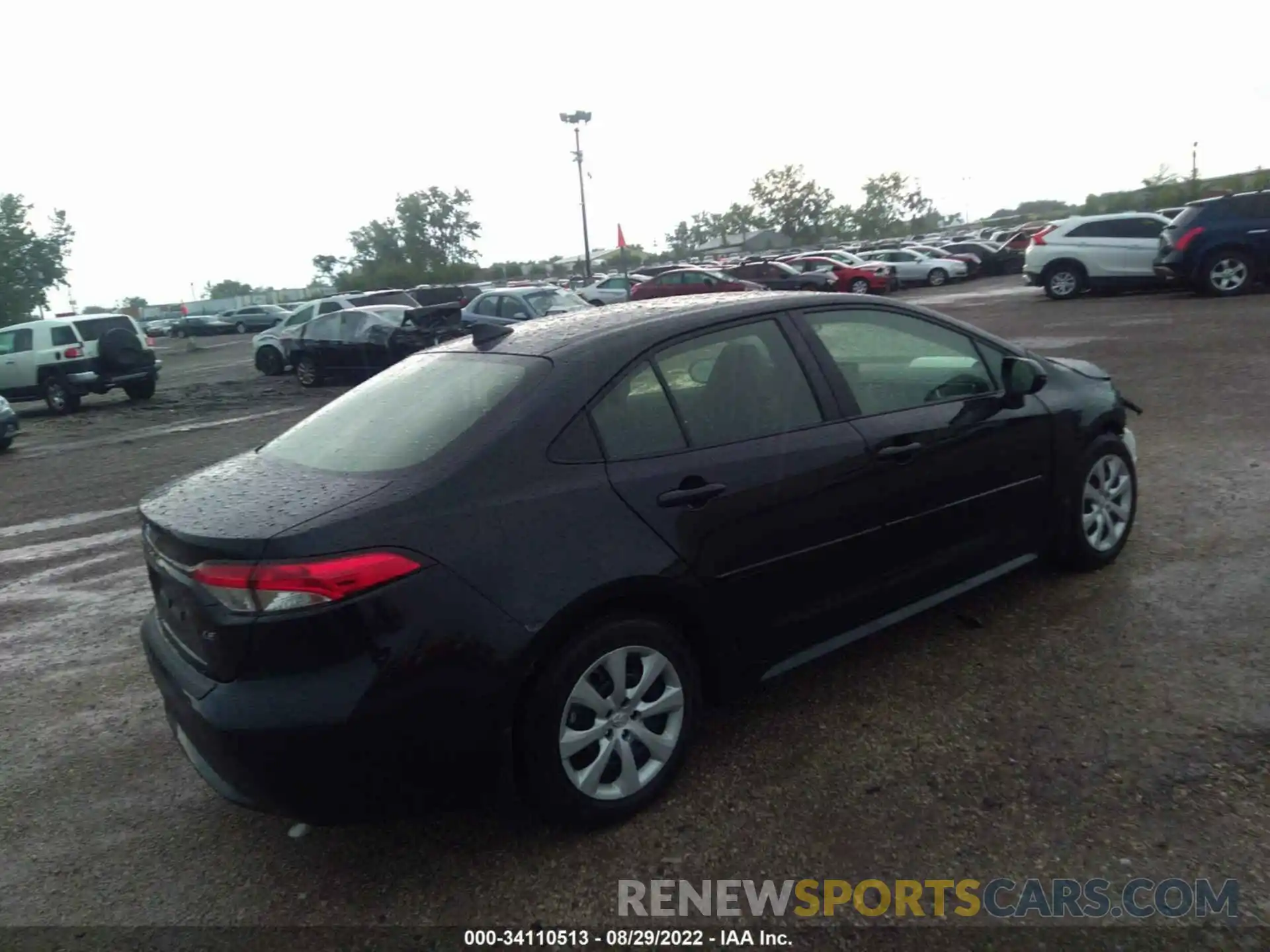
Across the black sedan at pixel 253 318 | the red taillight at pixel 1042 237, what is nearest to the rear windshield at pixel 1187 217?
the red taillight at pixel 1042 237

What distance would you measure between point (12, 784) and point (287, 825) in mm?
1269

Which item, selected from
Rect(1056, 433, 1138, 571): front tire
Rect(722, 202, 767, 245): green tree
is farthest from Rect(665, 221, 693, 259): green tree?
Rect(1056, 433, 1138, 571): front tire

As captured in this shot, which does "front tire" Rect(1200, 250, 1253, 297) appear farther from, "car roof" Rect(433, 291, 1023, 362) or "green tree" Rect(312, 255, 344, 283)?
"green tree" Rect(312, 255, 344, 283)

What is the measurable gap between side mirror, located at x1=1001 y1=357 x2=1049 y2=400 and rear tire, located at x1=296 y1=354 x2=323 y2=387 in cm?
1660

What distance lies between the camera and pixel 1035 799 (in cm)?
305

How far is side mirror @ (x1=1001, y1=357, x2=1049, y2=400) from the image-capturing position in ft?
13.7

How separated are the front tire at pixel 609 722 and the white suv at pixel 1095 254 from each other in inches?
733

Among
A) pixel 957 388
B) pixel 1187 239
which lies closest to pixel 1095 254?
pixel 1187 239

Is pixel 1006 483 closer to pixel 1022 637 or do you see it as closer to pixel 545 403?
pixel 1022 637

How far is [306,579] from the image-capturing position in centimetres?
262

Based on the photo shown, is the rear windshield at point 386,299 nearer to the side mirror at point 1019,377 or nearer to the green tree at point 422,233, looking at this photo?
the side mirror at point 1019,377

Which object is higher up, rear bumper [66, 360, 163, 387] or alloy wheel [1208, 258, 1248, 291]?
alloy wheel [1208, 258, 1248, 291]

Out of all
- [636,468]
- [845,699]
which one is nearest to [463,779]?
[636,468]

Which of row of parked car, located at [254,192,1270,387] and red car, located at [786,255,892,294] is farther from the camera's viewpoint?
red car, located at [786,255,892,294]
